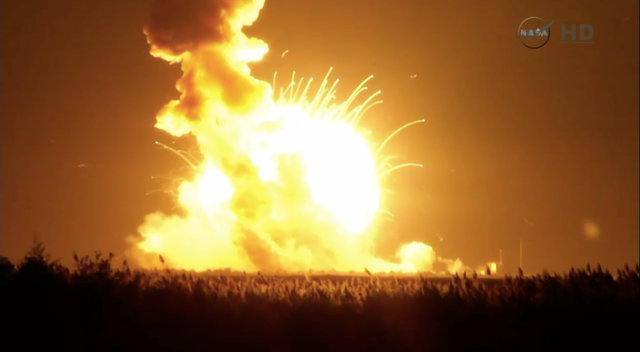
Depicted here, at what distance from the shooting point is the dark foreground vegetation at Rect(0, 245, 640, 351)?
64.5 ft

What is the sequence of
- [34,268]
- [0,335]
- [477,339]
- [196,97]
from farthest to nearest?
[196,97] < [34,268] < [0,335] < [477,339]

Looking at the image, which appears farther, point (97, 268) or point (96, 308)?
point (97, 268)

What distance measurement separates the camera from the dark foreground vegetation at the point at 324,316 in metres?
19.7

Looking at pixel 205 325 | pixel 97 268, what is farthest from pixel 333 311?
pixel 97 268

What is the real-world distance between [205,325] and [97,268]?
254 inches

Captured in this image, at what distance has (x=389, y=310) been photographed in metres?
21.3

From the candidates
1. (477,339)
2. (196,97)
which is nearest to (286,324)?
(477,339)

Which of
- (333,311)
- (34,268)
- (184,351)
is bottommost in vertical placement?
(184,351)

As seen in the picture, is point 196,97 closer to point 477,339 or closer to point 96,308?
point 96,308

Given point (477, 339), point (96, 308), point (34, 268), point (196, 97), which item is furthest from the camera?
point (196, 97)

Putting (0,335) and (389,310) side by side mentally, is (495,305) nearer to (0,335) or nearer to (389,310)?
(389,310)

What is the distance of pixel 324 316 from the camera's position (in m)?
21.2

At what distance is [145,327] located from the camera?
71.5 feet

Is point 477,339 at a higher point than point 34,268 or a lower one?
lower
